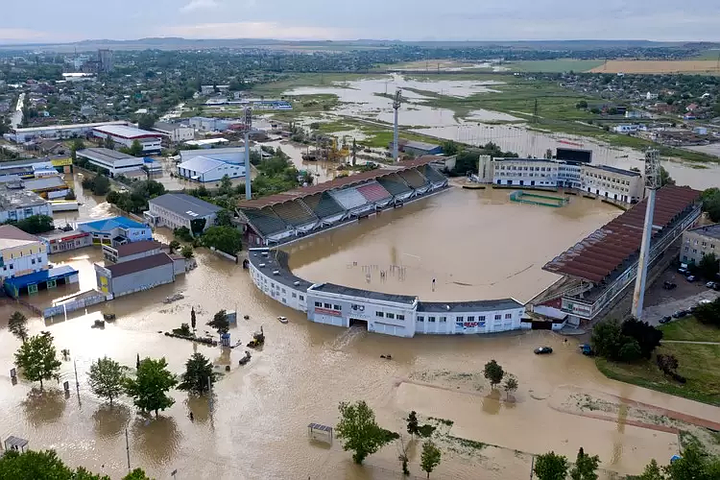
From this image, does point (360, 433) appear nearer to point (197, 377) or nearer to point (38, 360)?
point (197, 377)

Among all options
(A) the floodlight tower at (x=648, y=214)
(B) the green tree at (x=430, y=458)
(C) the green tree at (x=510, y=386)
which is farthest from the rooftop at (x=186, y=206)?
(B) the green tree at (x=430, y=458)

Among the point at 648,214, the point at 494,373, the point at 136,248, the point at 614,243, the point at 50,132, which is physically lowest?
the point at 494,373

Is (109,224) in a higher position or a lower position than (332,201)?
lower

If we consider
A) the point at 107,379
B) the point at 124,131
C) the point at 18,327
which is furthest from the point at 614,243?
the point at 124,131

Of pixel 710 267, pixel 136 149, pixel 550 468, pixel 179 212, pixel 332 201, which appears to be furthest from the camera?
pixel 136 149

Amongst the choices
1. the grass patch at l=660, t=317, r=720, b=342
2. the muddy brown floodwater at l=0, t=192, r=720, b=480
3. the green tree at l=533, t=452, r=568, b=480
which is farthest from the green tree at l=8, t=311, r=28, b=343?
the grass patch at l=660, t=317, r=720, b=342
